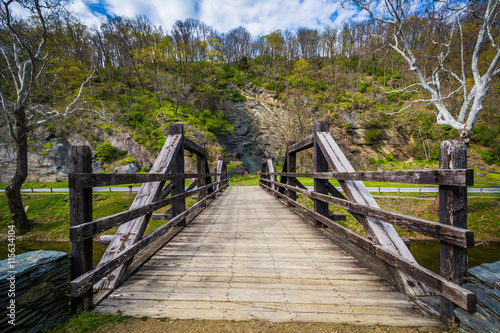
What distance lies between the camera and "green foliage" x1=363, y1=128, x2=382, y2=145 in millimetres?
24422

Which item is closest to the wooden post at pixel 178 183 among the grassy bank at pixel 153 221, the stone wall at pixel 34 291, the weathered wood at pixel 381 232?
the stone wall at pixel 34 291

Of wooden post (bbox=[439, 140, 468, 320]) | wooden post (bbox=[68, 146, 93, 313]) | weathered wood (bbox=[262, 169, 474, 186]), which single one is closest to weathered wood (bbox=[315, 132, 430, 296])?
wooden post (bbox=[439, 140, 468, 320])

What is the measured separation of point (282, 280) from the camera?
1.89 metres

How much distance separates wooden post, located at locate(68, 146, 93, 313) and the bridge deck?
156mm

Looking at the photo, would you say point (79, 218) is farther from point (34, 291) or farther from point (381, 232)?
point (381, 232)

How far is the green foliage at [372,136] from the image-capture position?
2442 centimetres

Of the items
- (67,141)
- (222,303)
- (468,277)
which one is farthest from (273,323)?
(67,141)

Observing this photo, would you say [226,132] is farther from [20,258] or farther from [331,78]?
[20,258]

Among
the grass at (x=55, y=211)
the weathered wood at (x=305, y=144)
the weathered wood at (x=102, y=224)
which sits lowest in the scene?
the grass at (x=55, y=211)

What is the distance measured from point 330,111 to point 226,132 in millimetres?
15190

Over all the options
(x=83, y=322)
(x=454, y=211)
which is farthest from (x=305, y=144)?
(x=83, y=322)

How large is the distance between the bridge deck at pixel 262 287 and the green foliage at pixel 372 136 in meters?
26.4

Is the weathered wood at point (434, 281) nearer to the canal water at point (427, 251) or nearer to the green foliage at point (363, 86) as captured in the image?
the canal water at point (427, 251)

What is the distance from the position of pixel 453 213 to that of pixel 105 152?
24006mm
